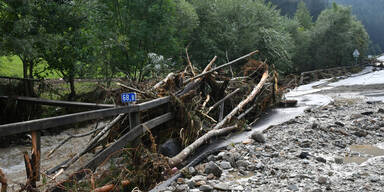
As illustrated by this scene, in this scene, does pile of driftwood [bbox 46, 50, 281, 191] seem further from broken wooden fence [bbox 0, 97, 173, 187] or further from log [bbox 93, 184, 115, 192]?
broken wooden fence [bbox 0, 97, 173, 187]

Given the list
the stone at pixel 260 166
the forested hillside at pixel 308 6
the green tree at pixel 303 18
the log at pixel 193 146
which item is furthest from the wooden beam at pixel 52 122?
the forested hillside at pixel 308 6

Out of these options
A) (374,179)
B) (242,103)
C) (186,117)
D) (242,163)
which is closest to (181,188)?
(242,163)

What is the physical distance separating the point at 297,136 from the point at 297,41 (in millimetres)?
44108

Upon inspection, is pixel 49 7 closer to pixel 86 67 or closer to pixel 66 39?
pixel 66 39

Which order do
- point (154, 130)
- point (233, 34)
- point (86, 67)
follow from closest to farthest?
point (154, 130), point (86, 67), point (233, 34)

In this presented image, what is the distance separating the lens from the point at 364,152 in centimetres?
566

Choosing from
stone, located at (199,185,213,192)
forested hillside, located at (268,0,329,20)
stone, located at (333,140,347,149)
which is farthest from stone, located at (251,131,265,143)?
forested hillside, located at (268,0,329,20)

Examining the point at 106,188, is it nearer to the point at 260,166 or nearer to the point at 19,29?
the point at 260,166

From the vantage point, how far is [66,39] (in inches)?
458

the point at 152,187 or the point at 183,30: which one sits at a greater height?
the point at 183,30

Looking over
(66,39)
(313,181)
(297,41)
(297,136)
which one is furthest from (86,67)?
(297,41)

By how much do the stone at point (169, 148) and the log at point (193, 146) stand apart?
1.12ft

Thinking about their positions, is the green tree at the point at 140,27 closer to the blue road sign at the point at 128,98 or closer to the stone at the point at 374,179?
the blue road sign at the point at 128,98

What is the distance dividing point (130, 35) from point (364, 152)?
16.7 metres
